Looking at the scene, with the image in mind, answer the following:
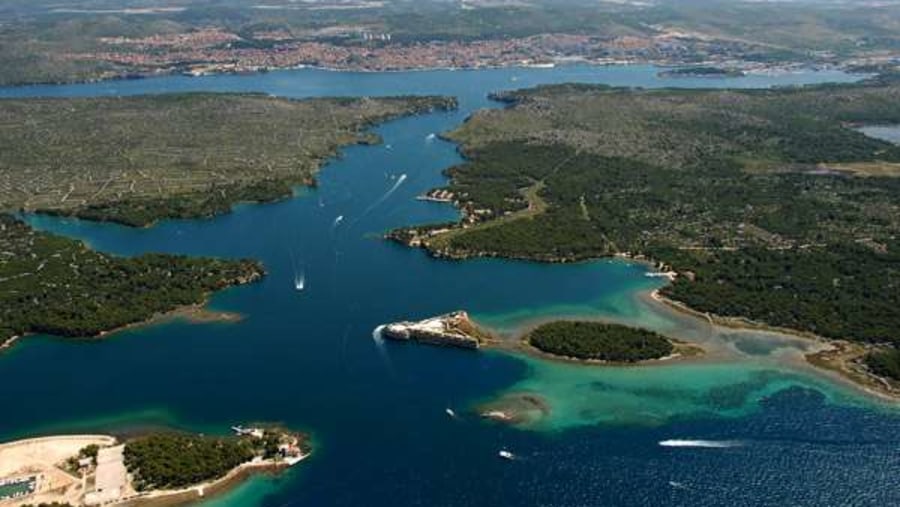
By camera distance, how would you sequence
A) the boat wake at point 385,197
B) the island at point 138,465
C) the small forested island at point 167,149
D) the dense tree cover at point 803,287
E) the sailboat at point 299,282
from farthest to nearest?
the small forested island at point 167,149
the boat wake at point 385,197
the sailboat at point 299,282
the dense tree cover at point 803,287
the island at point 138,465

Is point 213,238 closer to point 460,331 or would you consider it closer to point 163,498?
point 460,331

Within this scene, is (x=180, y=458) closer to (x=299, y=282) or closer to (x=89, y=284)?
(x=299, y=282)

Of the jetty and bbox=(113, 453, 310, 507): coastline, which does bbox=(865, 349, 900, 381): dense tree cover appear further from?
bbox=(113, 453, 310, 507): coastline

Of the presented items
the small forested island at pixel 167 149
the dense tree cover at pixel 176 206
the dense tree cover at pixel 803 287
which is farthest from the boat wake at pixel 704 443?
the small forested island at pixel 167 149

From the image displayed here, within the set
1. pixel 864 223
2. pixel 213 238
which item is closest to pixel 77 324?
pixel 213 238

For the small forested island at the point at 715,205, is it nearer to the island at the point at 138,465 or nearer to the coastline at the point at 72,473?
the island at the point at 138,465

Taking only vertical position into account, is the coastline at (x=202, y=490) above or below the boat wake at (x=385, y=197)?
below
